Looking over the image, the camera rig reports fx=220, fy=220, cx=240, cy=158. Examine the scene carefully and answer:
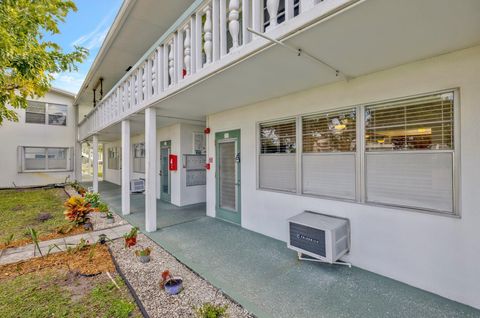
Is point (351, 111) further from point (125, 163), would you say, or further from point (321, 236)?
point (125, 163)

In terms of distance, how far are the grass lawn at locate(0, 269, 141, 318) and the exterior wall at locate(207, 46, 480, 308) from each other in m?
2.82

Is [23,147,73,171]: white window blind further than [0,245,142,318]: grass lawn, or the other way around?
[23,147,73,171]: white window blind

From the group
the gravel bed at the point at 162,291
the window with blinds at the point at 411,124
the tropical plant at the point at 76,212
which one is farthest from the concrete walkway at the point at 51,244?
the window with blinds at the point at 411,124

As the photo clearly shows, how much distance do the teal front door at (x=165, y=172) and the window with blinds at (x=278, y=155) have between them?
4.21 meters

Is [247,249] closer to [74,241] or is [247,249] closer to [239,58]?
[239,58]

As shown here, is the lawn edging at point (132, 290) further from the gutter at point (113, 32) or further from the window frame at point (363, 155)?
the gutter at point (113, 32)

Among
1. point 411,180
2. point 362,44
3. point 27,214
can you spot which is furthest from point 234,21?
point 27,214

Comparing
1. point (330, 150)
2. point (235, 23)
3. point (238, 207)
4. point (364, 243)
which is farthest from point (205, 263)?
point (235, 23)

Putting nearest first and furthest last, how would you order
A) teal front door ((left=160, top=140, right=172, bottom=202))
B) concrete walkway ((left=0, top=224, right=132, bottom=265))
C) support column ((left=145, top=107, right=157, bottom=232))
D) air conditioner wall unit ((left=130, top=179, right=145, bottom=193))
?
concrete walkway ((left=0, top=224, right=132, bottom=265))
support column ((left=145, top=107, right=157, bottom=232))
teal front door ((left=160, top=140, right=172, bottom=202))
air conditioner wall unit ((left=130, top=179, right=145, bottom=193))

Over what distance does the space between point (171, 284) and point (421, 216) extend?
3.04 meters

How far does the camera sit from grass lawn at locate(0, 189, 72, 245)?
15.5 ft

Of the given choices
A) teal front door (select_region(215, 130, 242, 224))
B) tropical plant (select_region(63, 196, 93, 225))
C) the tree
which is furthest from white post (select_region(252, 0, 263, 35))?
tropical plant (select_region(63, 196, 93, 225))

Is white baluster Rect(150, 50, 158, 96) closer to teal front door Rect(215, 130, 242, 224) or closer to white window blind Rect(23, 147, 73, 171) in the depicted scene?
teal front door Rect(215, 130, 242, 224)

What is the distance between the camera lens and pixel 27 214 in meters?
6.19
